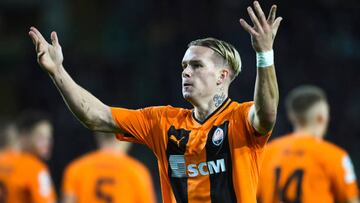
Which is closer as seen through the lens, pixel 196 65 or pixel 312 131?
pixel 196 65

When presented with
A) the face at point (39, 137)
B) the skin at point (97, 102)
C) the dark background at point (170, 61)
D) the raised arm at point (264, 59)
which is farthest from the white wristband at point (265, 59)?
the dark background at point (170, 61)

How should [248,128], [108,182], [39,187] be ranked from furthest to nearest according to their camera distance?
[39,187] < [108,182] < [248,128]

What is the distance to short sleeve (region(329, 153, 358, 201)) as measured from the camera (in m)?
5.80

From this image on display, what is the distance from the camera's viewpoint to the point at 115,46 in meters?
15.2

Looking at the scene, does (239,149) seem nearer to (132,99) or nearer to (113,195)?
(113,195)

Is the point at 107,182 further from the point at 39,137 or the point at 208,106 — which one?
the point at 208,106

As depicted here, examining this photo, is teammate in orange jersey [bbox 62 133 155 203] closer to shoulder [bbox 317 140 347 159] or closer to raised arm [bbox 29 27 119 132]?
shoulder [bbox 317 140 347 159]

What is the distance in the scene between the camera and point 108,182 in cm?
745

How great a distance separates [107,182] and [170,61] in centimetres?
596

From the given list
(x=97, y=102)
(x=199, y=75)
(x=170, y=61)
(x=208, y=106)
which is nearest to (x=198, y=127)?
(x=208, y=106)

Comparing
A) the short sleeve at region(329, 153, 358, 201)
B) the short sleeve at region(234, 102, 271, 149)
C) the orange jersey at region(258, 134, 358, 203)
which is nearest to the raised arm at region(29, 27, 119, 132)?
the short sleeve at region(234, 102, 271, 149)

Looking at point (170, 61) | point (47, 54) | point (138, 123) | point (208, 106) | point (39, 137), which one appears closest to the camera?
point (47, 54)

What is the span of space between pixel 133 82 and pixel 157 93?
3.33 ft

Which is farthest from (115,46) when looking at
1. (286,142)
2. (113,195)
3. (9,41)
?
(286,142)
